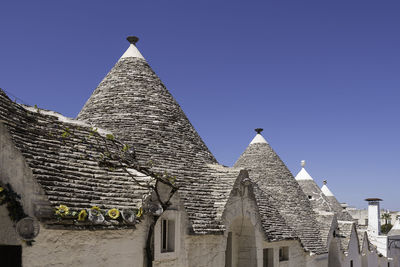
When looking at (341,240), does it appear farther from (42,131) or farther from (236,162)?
(42,131)

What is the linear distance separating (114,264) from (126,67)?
21.9ft

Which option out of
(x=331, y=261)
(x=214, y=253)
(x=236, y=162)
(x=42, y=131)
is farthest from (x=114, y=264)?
(x=331, y=261)

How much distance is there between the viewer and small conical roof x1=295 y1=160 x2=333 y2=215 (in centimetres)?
2248

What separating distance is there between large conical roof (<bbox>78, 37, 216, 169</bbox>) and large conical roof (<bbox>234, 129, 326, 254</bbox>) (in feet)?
18.3

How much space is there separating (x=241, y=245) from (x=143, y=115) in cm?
468

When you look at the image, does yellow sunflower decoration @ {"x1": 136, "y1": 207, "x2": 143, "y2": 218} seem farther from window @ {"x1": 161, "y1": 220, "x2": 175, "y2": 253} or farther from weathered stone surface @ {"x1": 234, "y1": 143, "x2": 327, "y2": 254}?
weathered stone surface @ {"x1": 234, "y1": 143, "x2": 327, "y2": 254}

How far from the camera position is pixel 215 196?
11594 millimetres

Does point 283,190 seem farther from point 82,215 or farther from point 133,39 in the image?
point 82,215

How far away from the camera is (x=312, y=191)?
23.1 m

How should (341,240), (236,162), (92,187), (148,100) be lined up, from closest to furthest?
(92,187), (148,100), (236,162), (341,240)

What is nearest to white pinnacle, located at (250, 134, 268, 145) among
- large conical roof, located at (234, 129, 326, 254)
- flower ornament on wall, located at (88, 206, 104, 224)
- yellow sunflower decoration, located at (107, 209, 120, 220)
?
large conical roof, located at (234, 129, 326, 254)

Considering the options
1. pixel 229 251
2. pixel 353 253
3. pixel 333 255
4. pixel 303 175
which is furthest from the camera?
pixel 303 175

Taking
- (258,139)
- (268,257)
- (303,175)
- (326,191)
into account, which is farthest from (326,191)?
(268,257)

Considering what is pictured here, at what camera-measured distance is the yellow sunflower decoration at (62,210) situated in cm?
705
